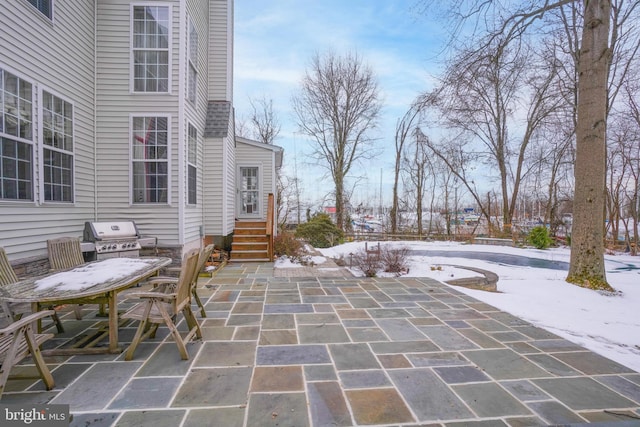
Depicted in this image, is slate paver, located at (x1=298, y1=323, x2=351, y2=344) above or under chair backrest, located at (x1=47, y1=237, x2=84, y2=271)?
under

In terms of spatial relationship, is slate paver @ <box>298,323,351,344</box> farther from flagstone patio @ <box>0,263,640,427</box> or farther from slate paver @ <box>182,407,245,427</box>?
slate paver @ <box>182,407,245,427</box>

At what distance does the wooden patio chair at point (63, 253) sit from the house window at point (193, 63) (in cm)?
377

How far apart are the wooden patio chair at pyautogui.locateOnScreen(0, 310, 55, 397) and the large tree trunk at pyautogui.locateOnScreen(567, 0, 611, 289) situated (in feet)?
24.0

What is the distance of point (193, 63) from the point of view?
6.91 m

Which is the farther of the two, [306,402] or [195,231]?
[195,231]

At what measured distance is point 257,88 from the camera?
2012cm

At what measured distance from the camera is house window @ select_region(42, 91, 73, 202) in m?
4.61

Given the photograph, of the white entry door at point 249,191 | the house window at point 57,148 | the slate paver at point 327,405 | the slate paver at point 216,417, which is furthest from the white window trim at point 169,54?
the slate paver at point 327,405

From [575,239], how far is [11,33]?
9178 mm

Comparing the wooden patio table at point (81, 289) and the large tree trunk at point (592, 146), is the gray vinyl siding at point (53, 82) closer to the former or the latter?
the wooden patio table at point (81, 289)

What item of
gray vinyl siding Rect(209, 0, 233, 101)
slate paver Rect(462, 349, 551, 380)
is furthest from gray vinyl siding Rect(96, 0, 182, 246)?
slate paver Rect(462, 349, 551, 380)

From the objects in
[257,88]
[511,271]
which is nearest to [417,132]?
[257,88]

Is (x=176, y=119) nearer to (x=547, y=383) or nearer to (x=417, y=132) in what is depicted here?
(x=547, y=383)

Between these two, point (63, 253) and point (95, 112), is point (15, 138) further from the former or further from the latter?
point (95, 112)
